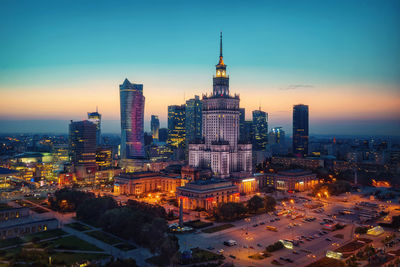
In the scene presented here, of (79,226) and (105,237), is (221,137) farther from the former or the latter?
(105,237)

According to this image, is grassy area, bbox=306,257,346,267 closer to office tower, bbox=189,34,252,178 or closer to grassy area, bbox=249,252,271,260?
grassy area, bbox=249,252,271,260

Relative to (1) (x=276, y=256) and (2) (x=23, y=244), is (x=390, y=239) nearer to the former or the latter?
(1) (x=276, y=256)

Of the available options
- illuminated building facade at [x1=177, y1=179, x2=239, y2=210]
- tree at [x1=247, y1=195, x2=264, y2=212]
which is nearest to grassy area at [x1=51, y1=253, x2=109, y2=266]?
illuminated building facade at [x1=177, y1=179, x2=239, y2=210]

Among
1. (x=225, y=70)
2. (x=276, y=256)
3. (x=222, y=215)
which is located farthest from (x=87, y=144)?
(x=276, y=256)

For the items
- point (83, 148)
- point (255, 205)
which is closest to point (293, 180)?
point (255, 205)

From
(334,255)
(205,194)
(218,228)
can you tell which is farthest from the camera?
(205,194)

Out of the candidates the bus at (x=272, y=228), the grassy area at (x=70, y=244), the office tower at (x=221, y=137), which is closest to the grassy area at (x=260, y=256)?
the bus at (x=272, y=228)
